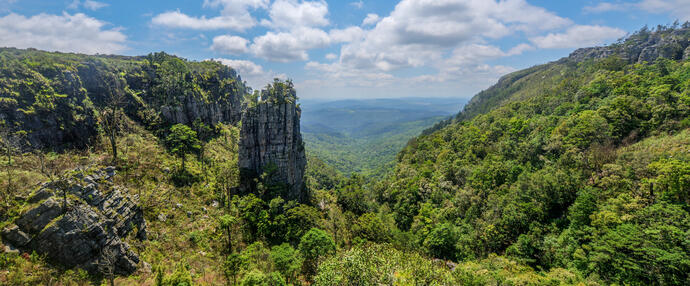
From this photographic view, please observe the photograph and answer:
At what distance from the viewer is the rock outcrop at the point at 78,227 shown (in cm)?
2586

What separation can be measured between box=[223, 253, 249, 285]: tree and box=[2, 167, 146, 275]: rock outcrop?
1107cm

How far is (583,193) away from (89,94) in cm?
9984

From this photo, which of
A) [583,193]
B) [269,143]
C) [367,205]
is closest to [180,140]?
[269,143]

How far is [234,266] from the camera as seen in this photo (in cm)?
3156

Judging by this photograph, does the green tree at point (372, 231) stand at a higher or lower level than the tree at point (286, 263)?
lower

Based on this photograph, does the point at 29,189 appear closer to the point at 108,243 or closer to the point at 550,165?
the point at 108,243

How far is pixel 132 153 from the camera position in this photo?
47.7 m

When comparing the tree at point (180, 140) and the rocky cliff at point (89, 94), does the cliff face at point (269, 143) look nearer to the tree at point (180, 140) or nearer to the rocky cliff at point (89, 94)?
the tree at point (180, 140)

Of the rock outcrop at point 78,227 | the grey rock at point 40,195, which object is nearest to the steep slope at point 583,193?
the rock outcrop at point 78,227

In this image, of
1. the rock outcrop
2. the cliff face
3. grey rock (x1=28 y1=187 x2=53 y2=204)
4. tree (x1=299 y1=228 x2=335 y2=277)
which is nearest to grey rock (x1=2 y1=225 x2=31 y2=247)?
the rock outcrop

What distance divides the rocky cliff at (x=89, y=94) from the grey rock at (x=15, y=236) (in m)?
26.9

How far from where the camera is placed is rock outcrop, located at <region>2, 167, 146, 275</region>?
25.9 m

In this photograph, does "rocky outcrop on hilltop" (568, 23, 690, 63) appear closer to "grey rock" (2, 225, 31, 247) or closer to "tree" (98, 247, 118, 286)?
"tree" (98, 247, 118, 286)

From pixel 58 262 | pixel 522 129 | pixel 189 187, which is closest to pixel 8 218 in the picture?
pixel 58 262
